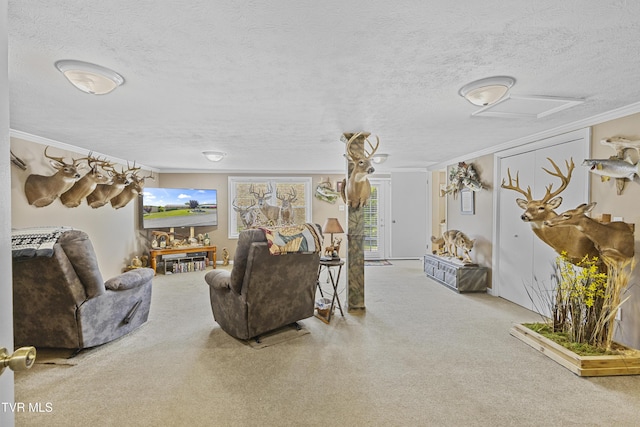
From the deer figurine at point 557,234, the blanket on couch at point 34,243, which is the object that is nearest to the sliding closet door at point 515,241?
the deer figurine at point 557,234

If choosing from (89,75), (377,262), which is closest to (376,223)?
(377,262)

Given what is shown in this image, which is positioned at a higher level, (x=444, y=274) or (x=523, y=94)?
(x=523, y=94)

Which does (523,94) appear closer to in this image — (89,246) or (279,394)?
(279,394)

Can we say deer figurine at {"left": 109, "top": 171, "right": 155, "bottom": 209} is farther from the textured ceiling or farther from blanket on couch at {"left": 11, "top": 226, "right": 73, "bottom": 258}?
blanket on couch at {"left": 11, "top": 226, "right": 73, "bottom": 258}

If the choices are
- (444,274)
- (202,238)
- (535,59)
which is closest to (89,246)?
(535,59)

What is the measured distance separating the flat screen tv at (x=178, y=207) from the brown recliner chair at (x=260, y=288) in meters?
3.55

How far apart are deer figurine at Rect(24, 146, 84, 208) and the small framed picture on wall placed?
5.55m

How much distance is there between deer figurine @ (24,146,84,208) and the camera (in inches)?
139

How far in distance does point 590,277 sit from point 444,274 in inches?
100

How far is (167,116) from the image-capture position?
2.97 m

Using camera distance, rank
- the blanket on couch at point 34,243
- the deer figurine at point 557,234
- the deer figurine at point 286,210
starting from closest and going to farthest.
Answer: the blanket on couch at point 34,243 → the deer figurine at point 557,234 → the deer figurine at point 286,210

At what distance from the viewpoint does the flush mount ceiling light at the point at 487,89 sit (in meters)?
2.11

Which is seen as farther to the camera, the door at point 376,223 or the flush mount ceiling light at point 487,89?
the door at point 376,223

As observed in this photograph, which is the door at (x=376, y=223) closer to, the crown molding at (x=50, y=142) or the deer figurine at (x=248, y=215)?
the deer figurine at (x=248, y=215)
